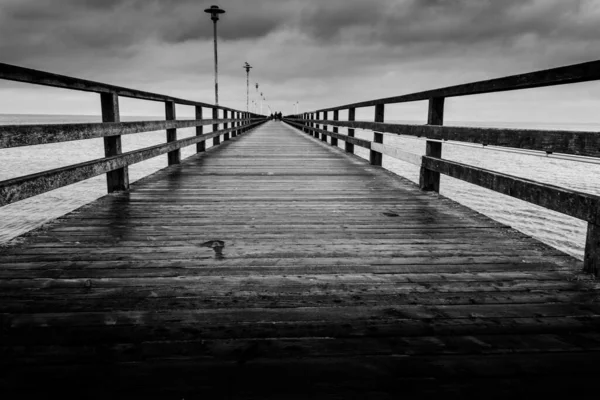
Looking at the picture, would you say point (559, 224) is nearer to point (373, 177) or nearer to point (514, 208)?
point (514, 208)

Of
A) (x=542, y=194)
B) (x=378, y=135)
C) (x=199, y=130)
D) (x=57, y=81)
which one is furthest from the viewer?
(x=199, y=130)

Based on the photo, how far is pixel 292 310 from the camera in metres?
2.04

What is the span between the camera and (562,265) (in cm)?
268

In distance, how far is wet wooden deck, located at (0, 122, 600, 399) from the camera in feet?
5.00

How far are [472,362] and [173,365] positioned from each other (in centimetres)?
113

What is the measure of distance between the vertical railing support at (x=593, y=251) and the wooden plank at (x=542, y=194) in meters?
0.07

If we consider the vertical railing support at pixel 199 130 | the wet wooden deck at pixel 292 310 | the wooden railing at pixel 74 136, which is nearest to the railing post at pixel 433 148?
the wet wooden deck at pixel 292 310

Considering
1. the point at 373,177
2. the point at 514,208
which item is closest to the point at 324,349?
the point at 373,177

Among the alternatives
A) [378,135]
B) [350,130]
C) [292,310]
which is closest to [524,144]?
[292,310]

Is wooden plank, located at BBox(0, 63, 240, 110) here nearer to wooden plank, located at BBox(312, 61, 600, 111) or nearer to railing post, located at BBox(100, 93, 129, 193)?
railing post, located at BBox(100, 93, 129, 193)

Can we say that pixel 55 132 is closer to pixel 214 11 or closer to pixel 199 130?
pixel 199 130

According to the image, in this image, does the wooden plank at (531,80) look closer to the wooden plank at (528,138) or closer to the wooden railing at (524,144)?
the wooden railing at (524,144)

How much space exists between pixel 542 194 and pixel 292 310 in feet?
6.07

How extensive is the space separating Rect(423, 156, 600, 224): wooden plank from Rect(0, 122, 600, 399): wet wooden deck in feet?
1.20
